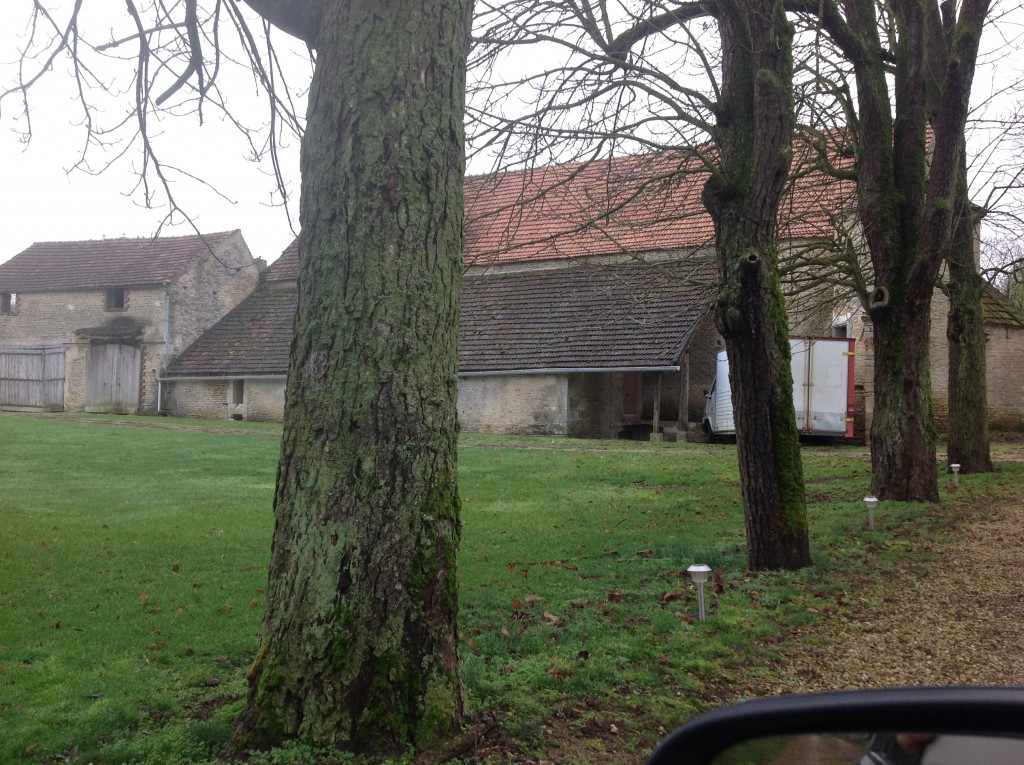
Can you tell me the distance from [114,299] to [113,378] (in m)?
3.11

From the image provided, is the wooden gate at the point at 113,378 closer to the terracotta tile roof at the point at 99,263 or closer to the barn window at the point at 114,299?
Result: the barn window at the point at 114,299

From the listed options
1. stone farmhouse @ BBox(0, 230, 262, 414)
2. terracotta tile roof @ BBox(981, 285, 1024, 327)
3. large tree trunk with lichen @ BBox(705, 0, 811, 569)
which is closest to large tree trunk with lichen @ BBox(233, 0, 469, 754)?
large tree trunk with lichen @ BBox(705, 0, 811, 569)

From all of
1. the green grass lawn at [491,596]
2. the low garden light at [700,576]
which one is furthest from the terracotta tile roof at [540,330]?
the low garden light at [700,576]

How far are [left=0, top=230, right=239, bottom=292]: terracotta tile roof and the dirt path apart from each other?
100 feet

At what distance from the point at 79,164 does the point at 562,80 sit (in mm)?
4965

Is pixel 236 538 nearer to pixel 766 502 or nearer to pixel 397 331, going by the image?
pixel 766 502

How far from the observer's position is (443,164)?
4469 mm

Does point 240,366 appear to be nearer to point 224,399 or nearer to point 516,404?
point 224,399

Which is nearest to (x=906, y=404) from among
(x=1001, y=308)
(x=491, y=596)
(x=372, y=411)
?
(x=491, y=596)

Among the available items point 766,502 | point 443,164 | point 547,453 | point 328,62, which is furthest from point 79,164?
point 547,453

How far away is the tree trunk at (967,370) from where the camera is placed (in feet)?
54.5

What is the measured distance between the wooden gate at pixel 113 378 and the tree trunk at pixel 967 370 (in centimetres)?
2784

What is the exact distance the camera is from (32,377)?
35875mm

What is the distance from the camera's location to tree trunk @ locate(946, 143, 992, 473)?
16.6 m
